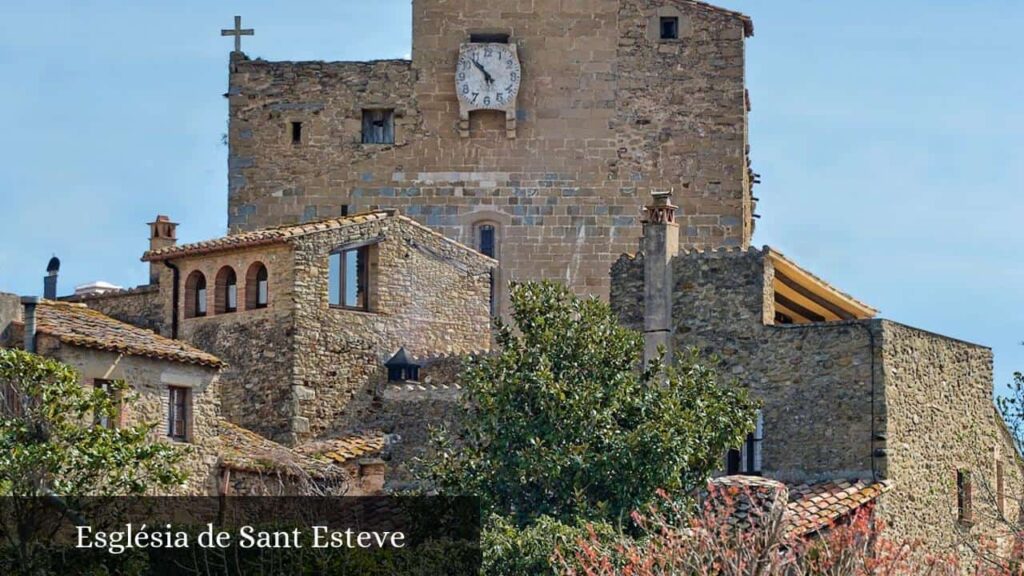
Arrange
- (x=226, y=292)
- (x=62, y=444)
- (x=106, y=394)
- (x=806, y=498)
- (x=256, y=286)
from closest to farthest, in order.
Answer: (x=62, y=444) → (x=106, y=394) → (x=806, y=498) → (x=256, y=286) → (x=226, y=292)

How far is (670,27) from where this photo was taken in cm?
5575

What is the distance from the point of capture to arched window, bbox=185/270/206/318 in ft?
157

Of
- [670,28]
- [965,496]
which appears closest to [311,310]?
[965,496]

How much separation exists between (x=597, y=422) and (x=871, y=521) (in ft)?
14.3

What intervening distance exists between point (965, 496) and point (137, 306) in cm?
1541

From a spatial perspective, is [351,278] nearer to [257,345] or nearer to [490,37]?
[257,345]

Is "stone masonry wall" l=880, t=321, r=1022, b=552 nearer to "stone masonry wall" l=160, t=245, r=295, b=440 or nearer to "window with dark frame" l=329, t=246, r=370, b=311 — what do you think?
"window with dark frame" l=329, t=246, r=370, b=311

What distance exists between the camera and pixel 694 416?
38.2 metres

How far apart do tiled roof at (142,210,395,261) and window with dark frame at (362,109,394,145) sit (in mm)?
7411

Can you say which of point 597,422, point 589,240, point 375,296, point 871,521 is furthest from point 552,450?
point 589,240

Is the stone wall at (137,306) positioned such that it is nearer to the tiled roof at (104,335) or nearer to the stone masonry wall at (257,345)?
the stone masonry wall at (257,345)

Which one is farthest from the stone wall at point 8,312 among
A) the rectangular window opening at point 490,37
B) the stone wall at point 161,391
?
the rectangular window opening at point 490,37

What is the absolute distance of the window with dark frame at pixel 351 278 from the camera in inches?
1850

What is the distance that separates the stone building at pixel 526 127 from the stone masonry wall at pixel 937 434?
11.3 m
